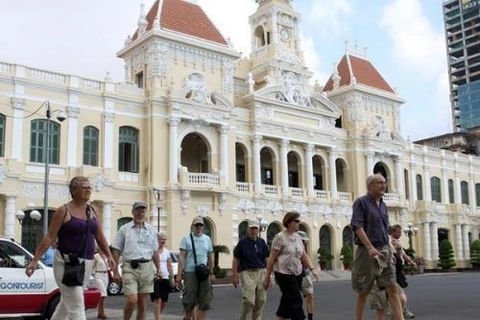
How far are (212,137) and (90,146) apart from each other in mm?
6915

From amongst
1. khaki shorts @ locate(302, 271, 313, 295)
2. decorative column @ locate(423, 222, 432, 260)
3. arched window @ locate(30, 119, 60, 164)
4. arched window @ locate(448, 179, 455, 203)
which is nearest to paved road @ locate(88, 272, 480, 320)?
khaki shorts @ locate(302, 271, 313, 295)

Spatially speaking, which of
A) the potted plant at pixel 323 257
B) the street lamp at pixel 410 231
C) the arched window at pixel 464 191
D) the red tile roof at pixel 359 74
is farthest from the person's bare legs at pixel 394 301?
the arched window at pixel 464 191

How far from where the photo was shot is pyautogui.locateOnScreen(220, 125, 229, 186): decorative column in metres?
35.8

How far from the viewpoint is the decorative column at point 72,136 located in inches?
1246

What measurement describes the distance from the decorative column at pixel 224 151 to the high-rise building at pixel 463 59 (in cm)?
7729

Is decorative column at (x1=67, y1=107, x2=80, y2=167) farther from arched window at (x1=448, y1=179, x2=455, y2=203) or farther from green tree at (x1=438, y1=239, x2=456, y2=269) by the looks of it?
arched window at (x1=448, y1=179, x2=455, y2=203)

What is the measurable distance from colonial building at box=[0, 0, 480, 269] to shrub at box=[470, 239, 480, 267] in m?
3.01

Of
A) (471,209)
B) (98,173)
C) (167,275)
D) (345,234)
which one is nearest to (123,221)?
(98,173)

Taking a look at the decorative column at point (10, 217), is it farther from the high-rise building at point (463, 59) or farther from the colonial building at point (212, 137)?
the high-rise building at point (463, 59)

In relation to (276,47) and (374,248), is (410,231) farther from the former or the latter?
(374,248)

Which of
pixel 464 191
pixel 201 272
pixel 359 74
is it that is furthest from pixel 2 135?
pixel 464 191

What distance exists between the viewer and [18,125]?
30.2 metres

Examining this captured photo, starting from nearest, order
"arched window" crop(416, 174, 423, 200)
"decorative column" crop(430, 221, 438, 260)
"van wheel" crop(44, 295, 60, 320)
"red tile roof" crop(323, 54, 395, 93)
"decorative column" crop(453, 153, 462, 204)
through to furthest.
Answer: "van wheel" crop(44, 295, 60, 320), "red tile roof" crop(323, 54, 395, 93), "decorative column" crop(430, 221, 438, 260), "arched window" crop(416, 174, 423, 200), "decorative column" crop(453, 153, 462, 204)

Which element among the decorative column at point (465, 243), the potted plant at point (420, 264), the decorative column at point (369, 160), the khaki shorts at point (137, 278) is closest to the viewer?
the khaki shorts at point (137, 278)
